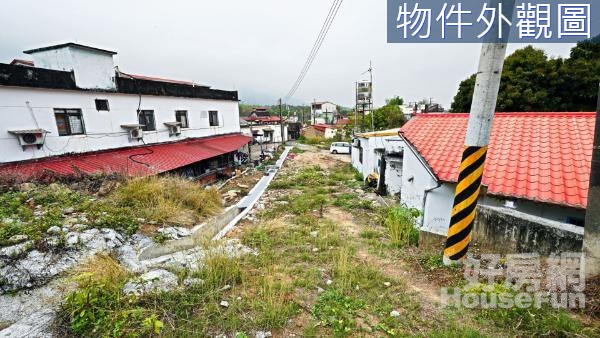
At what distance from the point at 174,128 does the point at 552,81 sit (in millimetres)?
22930

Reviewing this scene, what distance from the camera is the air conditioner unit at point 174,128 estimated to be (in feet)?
49.9

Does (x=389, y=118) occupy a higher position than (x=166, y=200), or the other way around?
(x=389, y=118)

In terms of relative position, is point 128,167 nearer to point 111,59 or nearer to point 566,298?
point 111,59

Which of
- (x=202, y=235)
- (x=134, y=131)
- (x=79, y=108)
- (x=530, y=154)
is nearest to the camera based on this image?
(x=202, y=235)

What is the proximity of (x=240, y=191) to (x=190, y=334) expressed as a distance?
34.4 ft

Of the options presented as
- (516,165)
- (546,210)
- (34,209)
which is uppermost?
(516,165)

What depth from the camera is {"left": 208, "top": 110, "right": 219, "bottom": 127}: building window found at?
62.7ft

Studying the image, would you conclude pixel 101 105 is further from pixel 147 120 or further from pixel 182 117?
pixel 182 117

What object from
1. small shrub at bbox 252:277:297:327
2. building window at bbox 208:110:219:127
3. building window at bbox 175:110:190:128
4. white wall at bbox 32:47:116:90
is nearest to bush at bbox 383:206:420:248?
small shrub at bbox 252:277:297:327

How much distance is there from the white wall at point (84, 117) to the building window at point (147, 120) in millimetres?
217

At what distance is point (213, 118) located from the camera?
1948 centimetres

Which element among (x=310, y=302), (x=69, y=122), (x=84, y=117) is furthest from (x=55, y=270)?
(x=84, y=117)

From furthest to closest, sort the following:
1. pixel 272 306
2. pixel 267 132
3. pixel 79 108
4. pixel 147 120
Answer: pixel 267 132, pixel 147 120, pixel 79 108, pixel 272 306

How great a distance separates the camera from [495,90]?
3121mm
